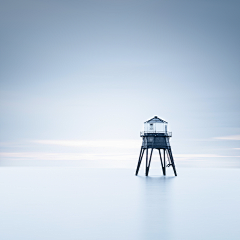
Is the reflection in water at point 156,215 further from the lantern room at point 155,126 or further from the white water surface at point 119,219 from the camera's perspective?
the lantern room at point 155,126

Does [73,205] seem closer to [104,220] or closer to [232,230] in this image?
[104,220]

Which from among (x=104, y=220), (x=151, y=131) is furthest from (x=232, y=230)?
(x=151, y=131)

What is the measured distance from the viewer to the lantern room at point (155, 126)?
168 feet

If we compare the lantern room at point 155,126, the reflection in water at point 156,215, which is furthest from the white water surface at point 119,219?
the lantern room at point 155,126

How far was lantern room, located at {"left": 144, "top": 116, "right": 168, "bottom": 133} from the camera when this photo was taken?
51.3 m

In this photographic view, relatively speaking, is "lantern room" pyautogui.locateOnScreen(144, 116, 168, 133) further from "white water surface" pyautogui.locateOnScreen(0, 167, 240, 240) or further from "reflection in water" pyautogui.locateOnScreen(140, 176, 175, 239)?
"white water surface" pyautogui.locateOnScreen(0, 167, 240, 240)

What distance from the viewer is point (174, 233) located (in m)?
18.9

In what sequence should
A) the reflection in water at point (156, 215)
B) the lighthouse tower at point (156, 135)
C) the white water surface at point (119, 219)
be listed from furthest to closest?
the lighthouse tower at point (156, 135)
the reflection in water at point (156, 215)
the white water surface at point (119, 219)

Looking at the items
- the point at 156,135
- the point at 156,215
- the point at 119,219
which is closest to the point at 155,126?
the point at 156,135

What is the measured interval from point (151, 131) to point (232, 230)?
3185 cm

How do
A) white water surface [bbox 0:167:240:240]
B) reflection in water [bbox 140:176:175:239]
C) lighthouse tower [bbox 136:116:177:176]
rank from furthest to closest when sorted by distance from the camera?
1. lighthouse tower [bbox 136:116:177:176]
2. reflection in water [bbox 140:176:175:239]
3. white water surface [bbox 0:167:240:240]

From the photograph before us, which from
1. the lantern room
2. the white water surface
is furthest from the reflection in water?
the lantern room

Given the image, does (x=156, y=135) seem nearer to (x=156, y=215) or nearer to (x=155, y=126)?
(x=155, y=126)

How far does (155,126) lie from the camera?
51406 millimetres
